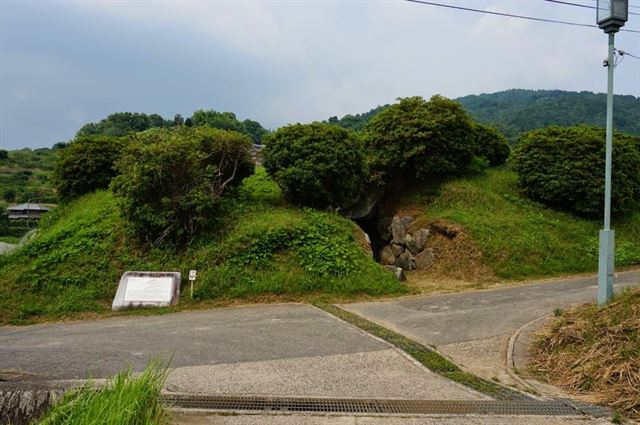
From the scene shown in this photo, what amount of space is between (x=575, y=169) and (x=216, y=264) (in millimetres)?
11040

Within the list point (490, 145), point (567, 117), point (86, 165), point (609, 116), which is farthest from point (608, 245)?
point (567, 117)

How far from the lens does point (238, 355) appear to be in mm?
5801

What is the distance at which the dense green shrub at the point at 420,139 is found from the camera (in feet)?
48.2

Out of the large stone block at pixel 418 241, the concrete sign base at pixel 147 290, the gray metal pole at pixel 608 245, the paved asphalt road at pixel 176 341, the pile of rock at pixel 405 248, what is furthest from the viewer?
the large stone block at pixel 418 241

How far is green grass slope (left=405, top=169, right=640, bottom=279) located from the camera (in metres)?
12.3

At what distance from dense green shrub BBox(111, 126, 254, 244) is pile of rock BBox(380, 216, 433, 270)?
225 inches

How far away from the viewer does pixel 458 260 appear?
12484 millimetres

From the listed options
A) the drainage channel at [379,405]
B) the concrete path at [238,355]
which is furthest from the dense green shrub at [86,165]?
the drainage channel at [379,405]

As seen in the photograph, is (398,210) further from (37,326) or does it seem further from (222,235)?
(37,326)

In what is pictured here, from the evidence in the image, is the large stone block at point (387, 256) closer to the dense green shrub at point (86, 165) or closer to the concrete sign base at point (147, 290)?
the concrete sign base at point (147, 290)

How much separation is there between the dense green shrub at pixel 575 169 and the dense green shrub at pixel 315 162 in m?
5.83

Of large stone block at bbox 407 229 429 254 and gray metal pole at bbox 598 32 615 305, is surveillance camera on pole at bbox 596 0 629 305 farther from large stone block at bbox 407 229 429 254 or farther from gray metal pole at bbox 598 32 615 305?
large stone block at bbox 407 229 429 254

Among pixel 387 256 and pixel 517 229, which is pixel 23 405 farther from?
pixel 517 229

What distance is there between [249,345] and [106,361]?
1.76 m
